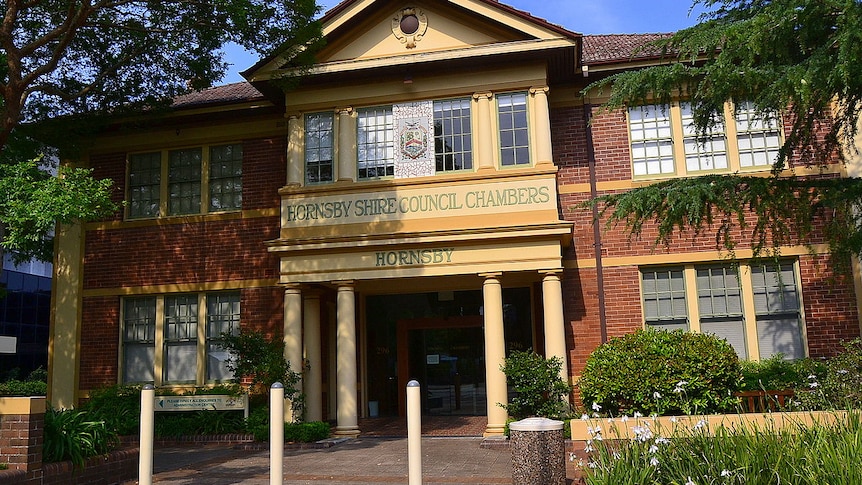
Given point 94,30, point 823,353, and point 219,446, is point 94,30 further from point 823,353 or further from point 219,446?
point 823,353

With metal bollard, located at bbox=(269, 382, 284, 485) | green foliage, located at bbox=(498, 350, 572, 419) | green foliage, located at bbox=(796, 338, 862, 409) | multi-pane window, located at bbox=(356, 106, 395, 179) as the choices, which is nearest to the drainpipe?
green foliage, located at bbox=(498, 350, 572, 419)

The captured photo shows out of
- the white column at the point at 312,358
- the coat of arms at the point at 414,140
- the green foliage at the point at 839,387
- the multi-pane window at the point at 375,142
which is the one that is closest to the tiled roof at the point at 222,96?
the multi-pane window at the point at 375,142

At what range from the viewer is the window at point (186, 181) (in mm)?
17047

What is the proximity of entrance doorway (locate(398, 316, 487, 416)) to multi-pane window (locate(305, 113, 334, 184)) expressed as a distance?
4.27 meters

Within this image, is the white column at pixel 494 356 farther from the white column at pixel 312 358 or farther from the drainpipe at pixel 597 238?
the white column at pixel 312 358

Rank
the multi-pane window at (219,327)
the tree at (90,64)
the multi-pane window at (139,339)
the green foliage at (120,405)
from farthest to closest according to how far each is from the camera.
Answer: the multi-pane window at (139,339)
the multi-pane window at (219,327)
the green foliage at (120,405)
the tree at (90,64)

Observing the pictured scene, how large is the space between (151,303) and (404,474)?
9.52 metres

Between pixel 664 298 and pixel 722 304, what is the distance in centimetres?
112

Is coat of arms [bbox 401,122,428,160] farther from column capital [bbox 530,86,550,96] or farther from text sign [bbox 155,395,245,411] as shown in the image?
text sign [bbox 155,395,245,411]

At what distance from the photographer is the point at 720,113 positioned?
31.9 ft

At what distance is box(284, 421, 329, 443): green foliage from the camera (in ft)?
45.2

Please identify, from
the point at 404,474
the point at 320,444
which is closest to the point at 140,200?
the point at 320,444

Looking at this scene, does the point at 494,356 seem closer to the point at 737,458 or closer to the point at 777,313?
the point at 777,313

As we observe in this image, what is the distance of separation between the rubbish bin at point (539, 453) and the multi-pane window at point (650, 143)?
8.56m
